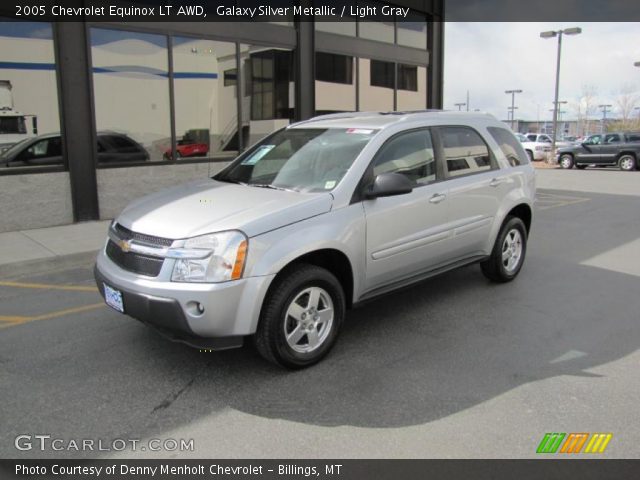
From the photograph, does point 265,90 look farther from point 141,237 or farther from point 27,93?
point 141,237

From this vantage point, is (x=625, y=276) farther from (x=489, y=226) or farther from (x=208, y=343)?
(x=208, y=343)

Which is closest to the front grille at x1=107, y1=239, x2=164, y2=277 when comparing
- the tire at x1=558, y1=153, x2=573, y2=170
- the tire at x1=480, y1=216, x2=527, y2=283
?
the tire at x1=480, y1=216, x2=527, y2=283

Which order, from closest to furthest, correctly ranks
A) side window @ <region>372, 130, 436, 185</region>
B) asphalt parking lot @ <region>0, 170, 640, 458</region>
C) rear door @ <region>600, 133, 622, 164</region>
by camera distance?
1. asphalt parking lot @ <region>0, 170, 640, 458</region>
2. side window @ <region>372, 130, 436, 185</region>
3. rear door @ <region>600, 133, 622, 164</region>

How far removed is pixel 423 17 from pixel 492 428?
1454 centimetres

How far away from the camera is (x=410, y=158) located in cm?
486

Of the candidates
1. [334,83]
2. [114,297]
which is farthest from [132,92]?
[114,297]

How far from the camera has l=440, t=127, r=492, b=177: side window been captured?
5223mm

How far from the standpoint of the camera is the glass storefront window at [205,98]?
34.7 feet

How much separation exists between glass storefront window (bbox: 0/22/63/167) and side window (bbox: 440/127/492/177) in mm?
6452

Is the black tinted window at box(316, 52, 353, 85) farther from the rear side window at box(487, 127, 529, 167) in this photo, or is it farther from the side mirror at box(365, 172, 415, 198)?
the side mirror at box(365, 172, 415, 198)

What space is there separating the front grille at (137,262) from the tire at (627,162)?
25017mm

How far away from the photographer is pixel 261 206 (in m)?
3.91

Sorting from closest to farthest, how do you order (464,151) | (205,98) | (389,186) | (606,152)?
(389,186) → (464,151) → (205,98) → (606,152)

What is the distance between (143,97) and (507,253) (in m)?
6.95
